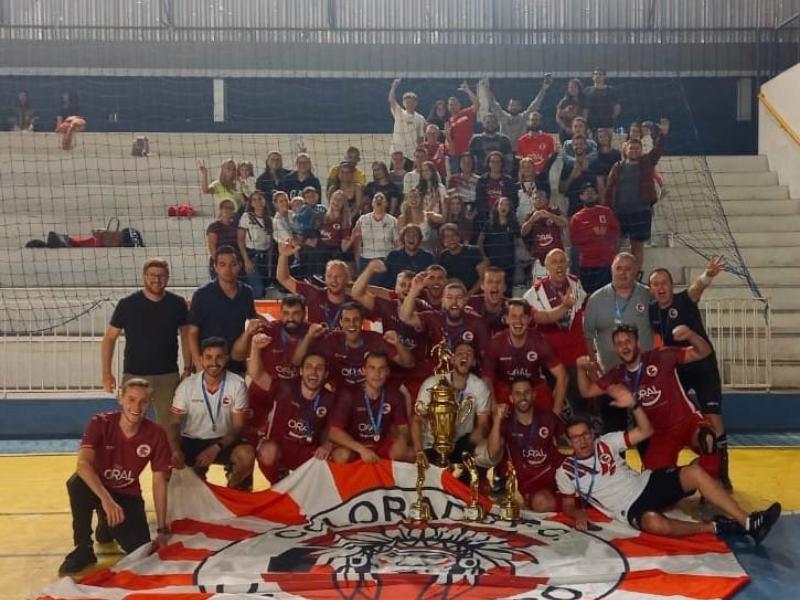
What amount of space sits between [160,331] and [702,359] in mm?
3515

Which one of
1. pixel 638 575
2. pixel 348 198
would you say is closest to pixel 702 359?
pixel 638 575

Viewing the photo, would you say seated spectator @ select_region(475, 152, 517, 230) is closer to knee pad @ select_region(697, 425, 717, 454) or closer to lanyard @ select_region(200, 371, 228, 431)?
knee pad @ select_region(697, 425, 717, 454)

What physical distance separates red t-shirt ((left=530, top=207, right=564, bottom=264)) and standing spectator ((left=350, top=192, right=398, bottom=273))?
1253 millimetres

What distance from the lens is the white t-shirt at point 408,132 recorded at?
1231cm

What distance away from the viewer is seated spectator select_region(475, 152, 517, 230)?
9781mm

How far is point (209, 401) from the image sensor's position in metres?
6.17

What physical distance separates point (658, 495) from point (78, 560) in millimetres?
3133

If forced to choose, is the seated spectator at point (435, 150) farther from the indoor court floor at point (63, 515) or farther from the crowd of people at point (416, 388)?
the indoor court floor at point (63, 515)

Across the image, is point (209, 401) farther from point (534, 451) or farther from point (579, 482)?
point (579, 482)

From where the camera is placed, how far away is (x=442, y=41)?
16328mm

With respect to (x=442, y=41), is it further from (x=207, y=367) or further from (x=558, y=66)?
(x=207, y=367)

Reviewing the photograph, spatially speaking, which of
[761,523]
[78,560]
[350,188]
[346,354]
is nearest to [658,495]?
[761,523]

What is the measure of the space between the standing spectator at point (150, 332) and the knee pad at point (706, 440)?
3269 millimetres

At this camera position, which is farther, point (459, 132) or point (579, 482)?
point (459, 132)
